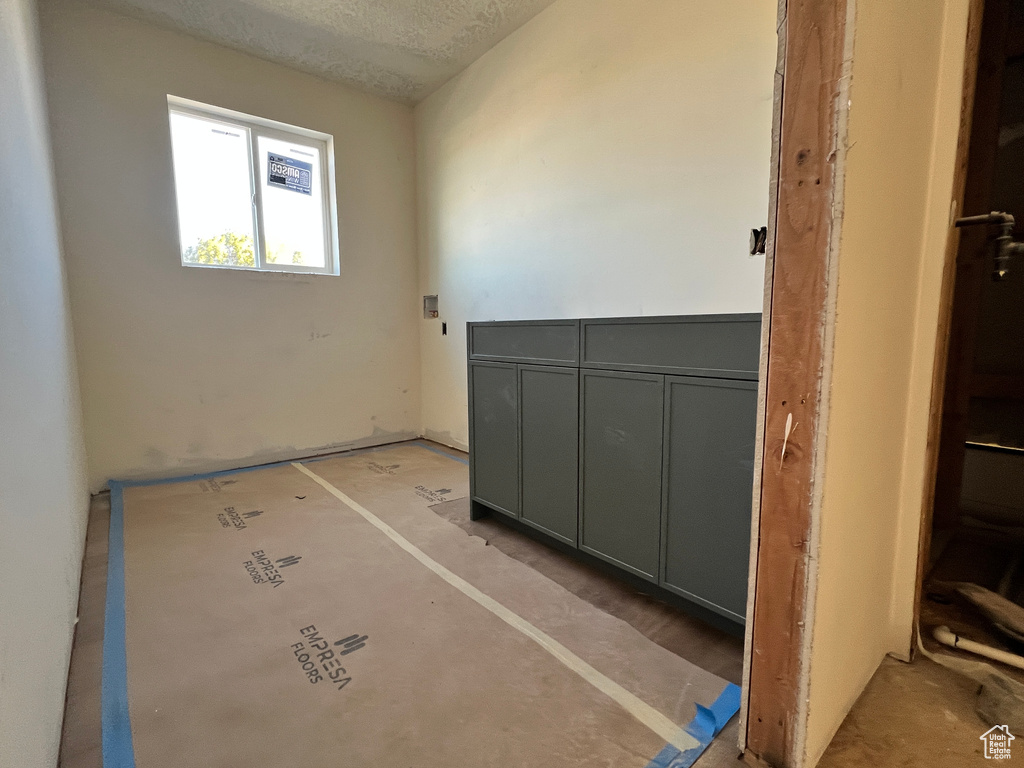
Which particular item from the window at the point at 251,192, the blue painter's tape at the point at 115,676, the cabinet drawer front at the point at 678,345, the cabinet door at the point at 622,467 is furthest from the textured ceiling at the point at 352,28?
the blue painter's tape at the point at 115,676

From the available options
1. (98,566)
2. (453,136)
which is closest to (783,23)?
(98,566)

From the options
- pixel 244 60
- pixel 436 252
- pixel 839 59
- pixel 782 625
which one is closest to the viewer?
pixel 839 59

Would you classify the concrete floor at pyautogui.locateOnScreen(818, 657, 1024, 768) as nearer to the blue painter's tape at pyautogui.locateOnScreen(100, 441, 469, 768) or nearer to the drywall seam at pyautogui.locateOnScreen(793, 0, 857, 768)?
the drywall seam at pyautogui.locateOnScreen(793, 0, 857, 768)

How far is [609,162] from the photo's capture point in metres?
2.60

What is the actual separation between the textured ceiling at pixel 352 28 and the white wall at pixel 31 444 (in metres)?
0.88

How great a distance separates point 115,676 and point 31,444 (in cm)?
72

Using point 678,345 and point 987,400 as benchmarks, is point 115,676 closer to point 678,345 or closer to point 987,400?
point 678,345

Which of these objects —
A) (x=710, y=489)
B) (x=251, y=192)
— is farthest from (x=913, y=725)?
(x=251, y=192)

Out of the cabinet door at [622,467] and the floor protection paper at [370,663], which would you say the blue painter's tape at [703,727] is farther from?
the cabinet door at [622,467]

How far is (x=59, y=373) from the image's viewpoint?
2.05m

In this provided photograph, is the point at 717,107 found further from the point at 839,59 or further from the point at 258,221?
the point at 258,221

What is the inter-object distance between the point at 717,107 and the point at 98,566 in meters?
3.46

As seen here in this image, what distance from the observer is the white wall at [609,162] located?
2107 mm

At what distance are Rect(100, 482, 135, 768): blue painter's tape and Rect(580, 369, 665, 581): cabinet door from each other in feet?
4.83
